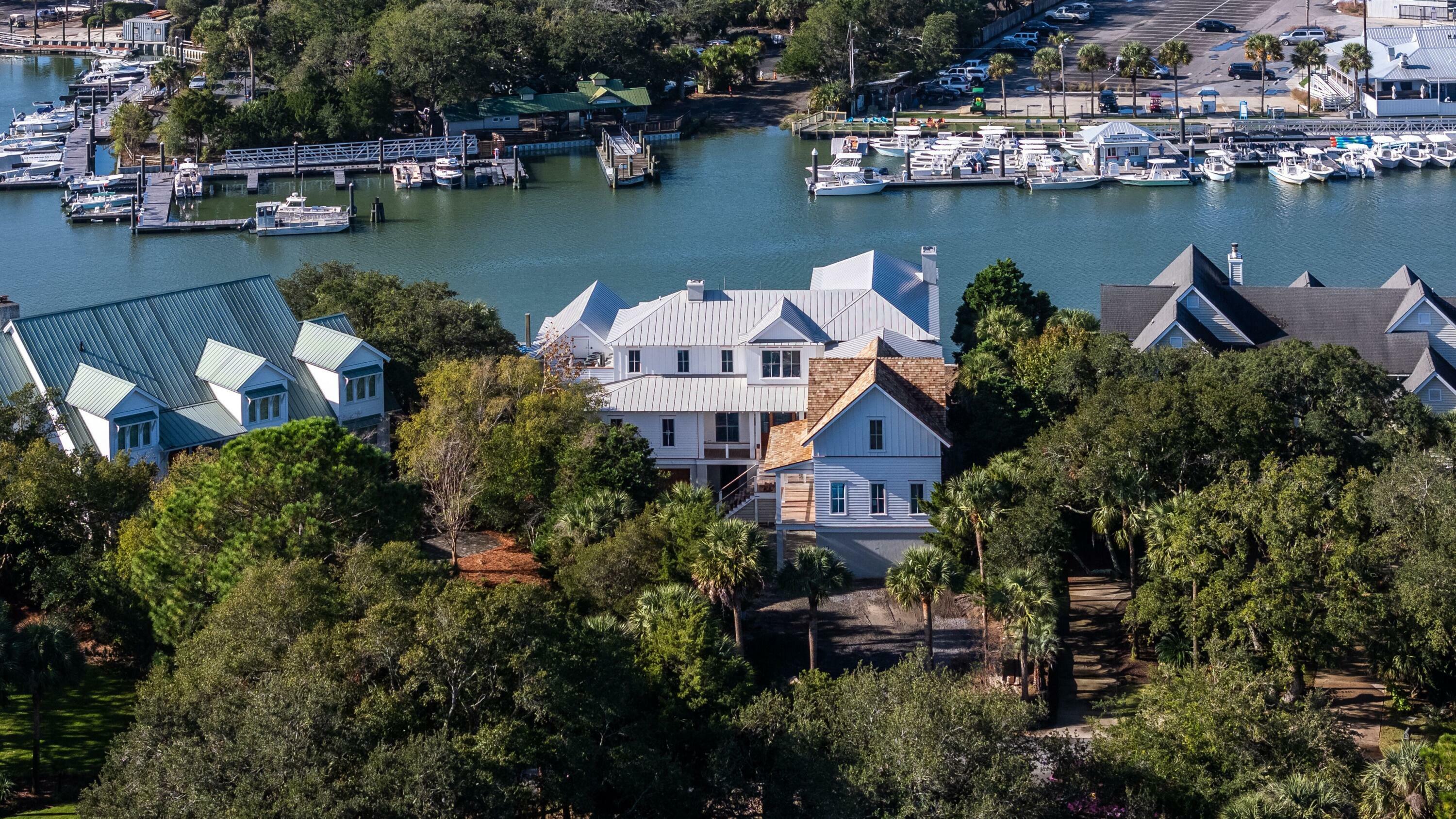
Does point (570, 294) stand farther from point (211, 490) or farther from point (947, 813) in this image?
point (947, 813)

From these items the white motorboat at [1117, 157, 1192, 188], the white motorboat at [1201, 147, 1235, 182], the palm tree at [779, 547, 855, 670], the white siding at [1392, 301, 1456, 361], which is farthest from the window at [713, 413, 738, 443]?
the white motorboat at [1201, 147, 1235, 182]

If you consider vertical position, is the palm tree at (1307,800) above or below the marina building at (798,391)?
below

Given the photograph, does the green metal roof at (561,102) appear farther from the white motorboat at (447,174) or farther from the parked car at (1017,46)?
the parked car at (1017,46)

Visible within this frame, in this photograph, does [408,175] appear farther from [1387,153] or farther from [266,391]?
[266,391]

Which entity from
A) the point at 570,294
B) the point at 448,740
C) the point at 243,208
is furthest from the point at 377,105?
the point at 448,740

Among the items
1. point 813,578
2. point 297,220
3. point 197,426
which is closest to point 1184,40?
point 297,220

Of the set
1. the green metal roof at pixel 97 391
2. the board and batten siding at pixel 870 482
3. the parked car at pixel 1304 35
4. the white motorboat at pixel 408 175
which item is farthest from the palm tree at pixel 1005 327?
the parked car at pixel 1304 35

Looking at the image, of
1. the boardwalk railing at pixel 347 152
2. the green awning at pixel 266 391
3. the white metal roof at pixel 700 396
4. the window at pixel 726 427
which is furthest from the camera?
the boardwalk railing at pixel 347 152
